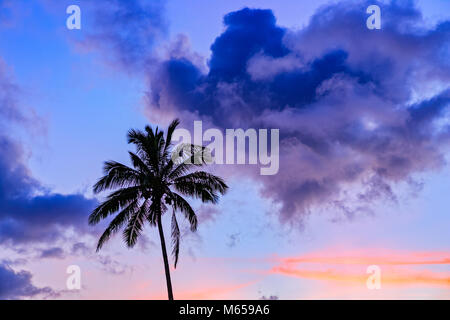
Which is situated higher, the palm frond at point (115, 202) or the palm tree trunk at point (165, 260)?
the palm frond at point (115, 202)

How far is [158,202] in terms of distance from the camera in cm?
2658

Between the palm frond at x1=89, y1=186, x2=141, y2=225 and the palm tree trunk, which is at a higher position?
the palm frond at x1=89, y1=186, x2=141, y2=225

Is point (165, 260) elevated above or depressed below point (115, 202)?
below

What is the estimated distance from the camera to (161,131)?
27.8 metres

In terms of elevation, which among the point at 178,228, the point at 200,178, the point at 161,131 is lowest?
the point at 178,228
